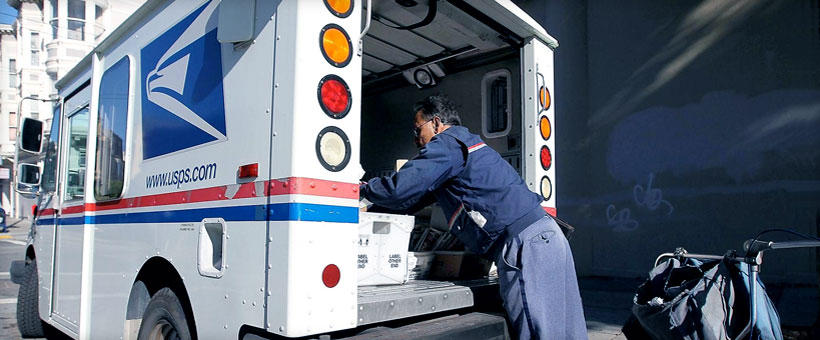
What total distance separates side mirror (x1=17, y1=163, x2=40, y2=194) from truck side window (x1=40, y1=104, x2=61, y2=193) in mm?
328

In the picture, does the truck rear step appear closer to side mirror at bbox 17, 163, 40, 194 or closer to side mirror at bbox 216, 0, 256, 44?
side mirror at bbox 216, 0, 256, 44

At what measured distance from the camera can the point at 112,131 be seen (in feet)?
11.0

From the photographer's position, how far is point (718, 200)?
6.85 metres

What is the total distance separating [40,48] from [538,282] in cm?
3272

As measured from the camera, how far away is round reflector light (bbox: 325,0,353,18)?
211 cm

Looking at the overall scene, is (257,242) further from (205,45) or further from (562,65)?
(562,65)

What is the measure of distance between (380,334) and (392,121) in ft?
9.02

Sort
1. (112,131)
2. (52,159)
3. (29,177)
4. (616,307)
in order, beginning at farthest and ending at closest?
(616,307)
(29,177)
(52,159)
(112,131)

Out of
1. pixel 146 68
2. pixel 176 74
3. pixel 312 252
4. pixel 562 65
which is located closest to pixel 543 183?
pixel 312 252

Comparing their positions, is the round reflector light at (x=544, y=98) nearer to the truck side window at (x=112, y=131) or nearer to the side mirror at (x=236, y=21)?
the side mirror at (x=236, y=21)

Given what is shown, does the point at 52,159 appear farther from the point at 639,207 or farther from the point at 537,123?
the point at 639,207

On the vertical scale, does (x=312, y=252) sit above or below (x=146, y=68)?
below

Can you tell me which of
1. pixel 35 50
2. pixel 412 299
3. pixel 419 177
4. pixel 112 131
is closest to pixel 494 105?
pixel 419 177

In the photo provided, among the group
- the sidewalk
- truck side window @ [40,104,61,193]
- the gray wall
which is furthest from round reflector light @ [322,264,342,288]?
the gray wall
